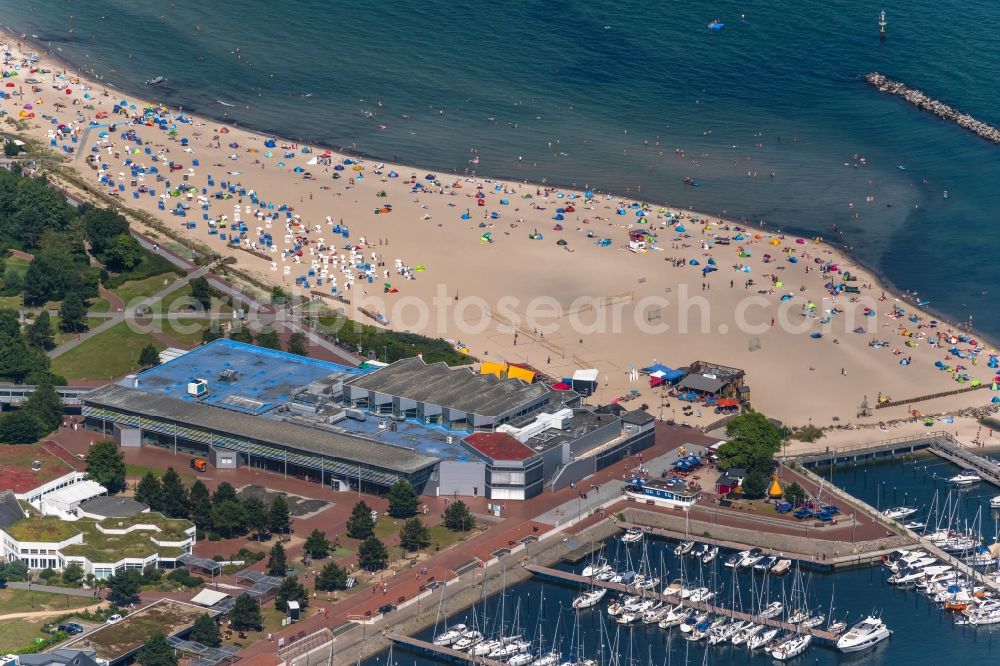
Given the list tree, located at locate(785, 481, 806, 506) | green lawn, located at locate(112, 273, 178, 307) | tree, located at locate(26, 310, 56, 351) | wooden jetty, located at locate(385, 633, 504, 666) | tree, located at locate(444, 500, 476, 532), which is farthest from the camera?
green lawn, located at locate(112, 273, 178, 307)

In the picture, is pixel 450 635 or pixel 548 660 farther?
pixel 450 635

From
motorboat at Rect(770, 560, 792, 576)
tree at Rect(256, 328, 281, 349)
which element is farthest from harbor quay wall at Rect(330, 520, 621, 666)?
tree at Rect(256, 328, 281, 349)

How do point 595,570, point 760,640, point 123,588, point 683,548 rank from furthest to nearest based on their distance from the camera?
1. point 683,548
2. point 595,570
3. point 760,640
4. point 123,588

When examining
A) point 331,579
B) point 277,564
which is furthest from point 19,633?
point 331,579

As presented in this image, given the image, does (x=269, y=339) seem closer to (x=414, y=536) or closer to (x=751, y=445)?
(x=414, y=536)

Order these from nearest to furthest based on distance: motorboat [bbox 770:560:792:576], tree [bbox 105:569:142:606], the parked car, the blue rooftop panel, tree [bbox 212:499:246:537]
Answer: the parked car → tree [bbox 105:569:142:606] → motorboat [bbox 770:560:792:576] → tree [bbox 212:499:246:537] → the blue rooftop panel

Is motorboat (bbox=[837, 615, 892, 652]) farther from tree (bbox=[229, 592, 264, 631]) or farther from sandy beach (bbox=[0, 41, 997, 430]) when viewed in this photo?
tree (bbox=[229, 592, 264, 631])
